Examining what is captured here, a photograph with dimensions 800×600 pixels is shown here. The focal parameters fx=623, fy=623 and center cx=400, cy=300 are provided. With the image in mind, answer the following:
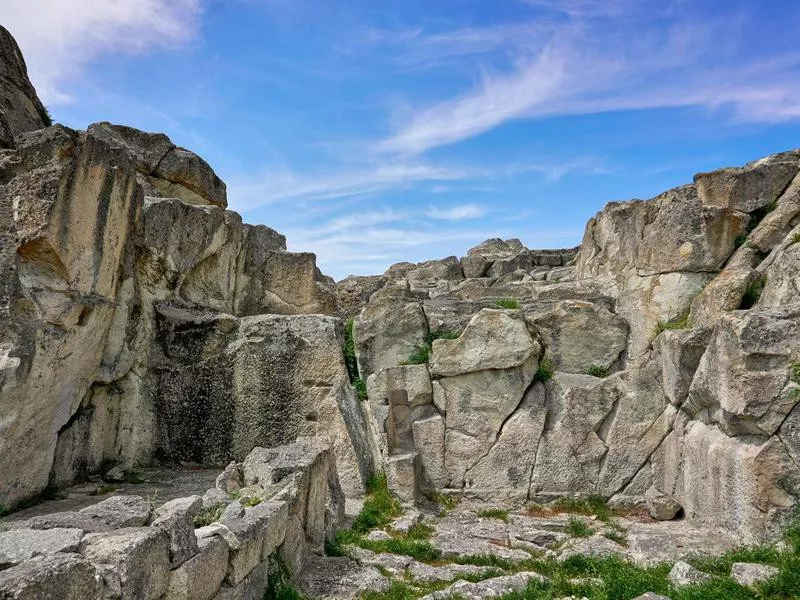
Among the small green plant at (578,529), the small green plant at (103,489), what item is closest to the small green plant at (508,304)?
the small green plant at (578,529)

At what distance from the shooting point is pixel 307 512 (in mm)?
7492

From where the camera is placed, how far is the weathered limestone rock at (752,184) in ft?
35.4

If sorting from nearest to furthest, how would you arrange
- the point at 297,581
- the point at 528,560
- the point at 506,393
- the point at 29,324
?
the point at 297,581 < the point at 528,560 < the point at 29,324 < the point at 506,393

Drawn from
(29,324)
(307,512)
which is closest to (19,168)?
(29,324)

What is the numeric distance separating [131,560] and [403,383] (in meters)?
7.40

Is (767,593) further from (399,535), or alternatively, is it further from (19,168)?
(19,168)

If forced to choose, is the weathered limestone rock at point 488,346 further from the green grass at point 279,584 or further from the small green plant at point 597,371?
the green grass at point 279,584

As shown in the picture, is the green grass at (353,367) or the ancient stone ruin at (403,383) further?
the green grass at (353,367)

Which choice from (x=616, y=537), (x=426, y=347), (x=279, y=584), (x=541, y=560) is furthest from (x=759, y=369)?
(x=279, y=584)

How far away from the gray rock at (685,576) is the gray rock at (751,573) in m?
0.26

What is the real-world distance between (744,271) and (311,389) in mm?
7235

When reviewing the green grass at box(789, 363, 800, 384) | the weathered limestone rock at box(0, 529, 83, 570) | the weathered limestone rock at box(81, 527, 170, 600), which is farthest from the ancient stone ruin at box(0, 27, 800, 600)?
the weathered limestone rock at box(0, 529, 83, 570)

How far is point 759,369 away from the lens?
748cm

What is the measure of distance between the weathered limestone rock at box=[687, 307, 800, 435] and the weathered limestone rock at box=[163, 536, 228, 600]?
6105mm
